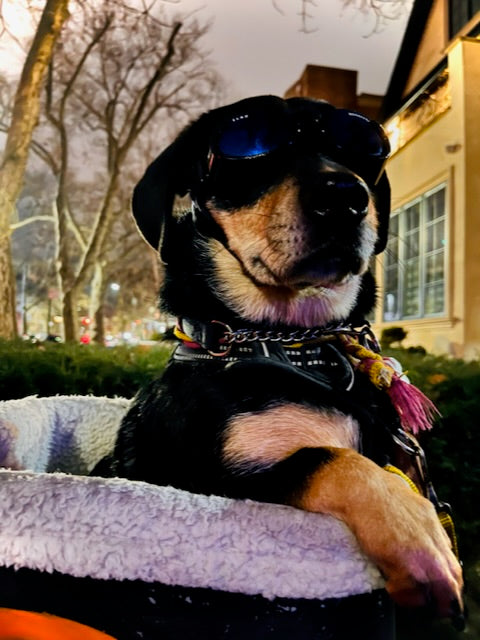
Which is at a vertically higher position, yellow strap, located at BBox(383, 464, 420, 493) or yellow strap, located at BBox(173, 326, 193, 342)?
yellow strap, located at BBox(173, 326, 193, 342)

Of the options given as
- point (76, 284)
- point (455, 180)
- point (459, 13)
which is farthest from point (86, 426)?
point (76, 284)

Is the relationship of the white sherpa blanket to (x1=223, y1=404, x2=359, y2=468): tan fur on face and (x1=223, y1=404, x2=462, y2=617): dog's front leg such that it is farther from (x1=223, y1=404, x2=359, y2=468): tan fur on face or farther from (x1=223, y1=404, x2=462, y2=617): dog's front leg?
(x1=223, y1=404, x2=359, y2=468): tan fur on face

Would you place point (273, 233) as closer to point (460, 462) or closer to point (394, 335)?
point (460, 462)

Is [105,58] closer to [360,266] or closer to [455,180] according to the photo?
[455,180]

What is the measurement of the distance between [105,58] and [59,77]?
1.52m

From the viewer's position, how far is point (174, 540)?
1.16 meters

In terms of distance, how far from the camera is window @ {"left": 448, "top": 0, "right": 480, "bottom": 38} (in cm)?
1002

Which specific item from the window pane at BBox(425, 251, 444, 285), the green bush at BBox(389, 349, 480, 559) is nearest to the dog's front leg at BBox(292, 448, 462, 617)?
the green bush at BBox(389, 349, 480, 559)

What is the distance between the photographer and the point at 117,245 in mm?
22984

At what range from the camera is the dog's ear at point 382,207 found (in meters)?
2.23

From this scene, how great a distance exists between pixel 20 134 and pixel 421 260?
6.55 meters

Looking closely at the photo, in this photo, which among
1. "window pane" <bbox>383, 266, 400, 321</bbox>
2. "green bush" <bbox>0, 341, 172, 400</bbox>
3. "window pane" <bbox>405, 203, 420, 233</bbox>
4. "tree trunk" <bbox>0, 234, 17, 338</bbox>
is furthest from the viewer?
"window pane" <bbox>383, 266, 400, 321</bbox>

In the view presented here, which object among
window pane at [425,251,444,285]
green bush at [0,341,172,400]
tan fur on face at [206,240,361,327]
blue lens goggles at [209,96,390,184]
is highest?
window pane at [425,251,444,285]

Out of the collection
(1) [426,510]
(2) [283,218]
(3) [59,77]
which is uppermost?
(3) [59,77]
